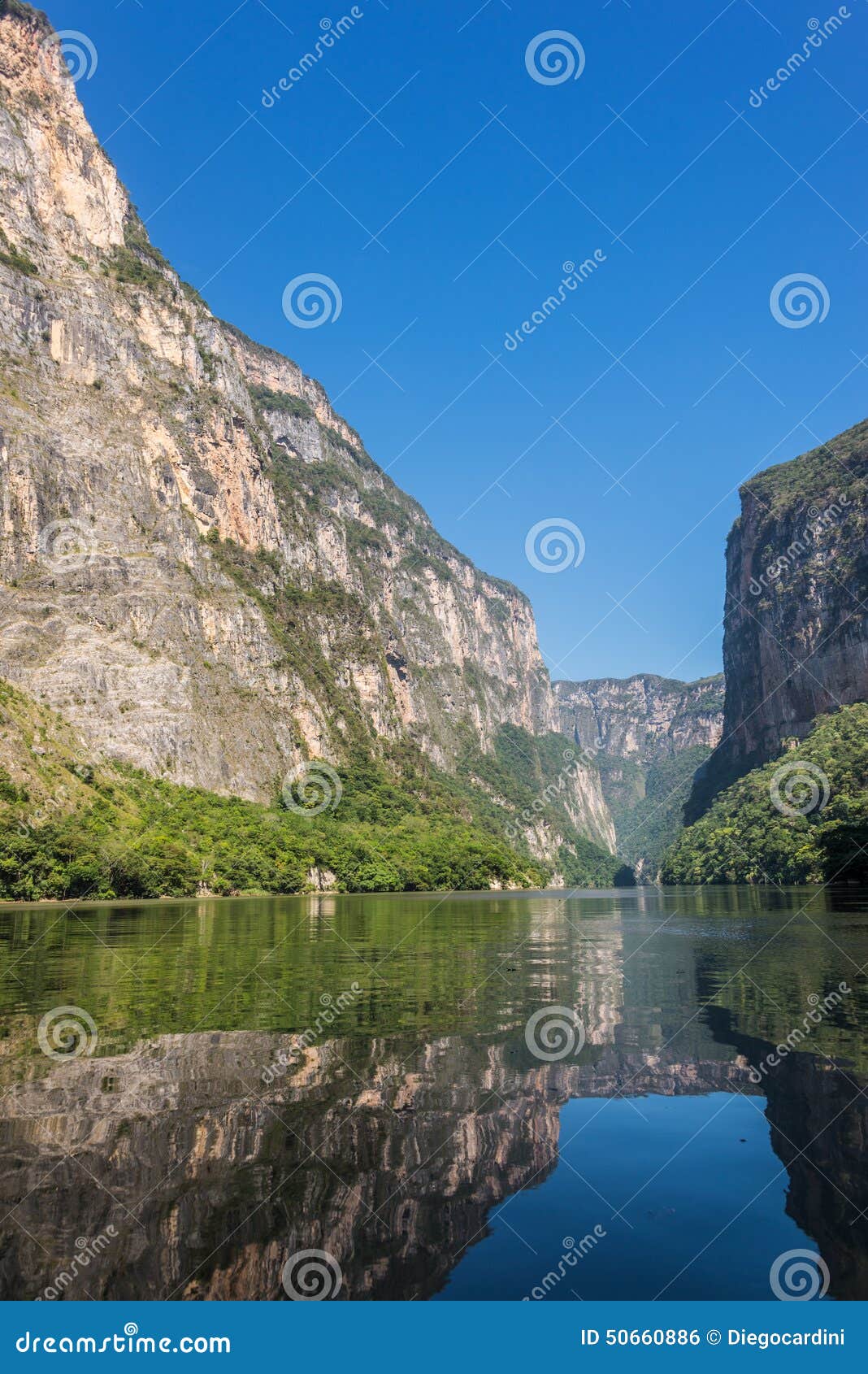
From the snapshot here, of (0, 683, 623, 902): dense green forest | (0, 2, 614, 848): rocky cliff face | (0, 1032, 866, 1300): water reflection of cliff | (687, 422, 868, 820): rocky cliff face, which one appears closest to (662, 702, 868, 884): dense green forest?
(687, 422, 868, 820): rocky cliff face

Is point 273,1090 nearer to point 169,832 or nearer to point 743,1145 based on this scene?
point 743,1145

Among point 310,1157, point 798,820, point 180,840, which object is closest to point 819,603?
point 798,820

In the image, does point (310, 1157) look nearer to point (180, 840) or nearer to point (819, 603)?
point (180, 840)

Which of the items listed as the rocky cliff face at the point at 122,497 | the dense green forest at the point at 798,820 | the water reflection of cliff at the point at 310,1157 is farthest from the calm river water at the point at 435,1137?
the rocky cliff face at the point at 122,497

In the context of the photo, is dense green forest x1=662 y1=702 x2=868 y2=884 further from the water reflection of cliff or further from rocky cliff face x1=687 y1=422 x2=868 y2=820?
the water reflection of cliff

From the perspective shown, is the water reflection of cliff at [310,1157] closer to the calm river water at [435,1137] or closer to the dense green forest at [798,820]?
the calm river water at [435,1137]

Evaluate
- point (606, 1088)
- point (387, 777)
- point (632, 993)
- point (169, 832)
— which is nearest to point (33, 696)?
point (169, 832)

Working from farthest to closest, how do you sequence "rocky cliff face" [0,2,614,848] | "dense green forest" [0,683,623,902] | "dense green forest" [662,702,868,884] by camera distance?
"rocky cliff face" [0,2,614,848] < "dense green forest" [662,702,868,884] < "dense green forest" [0,683,623,902]
